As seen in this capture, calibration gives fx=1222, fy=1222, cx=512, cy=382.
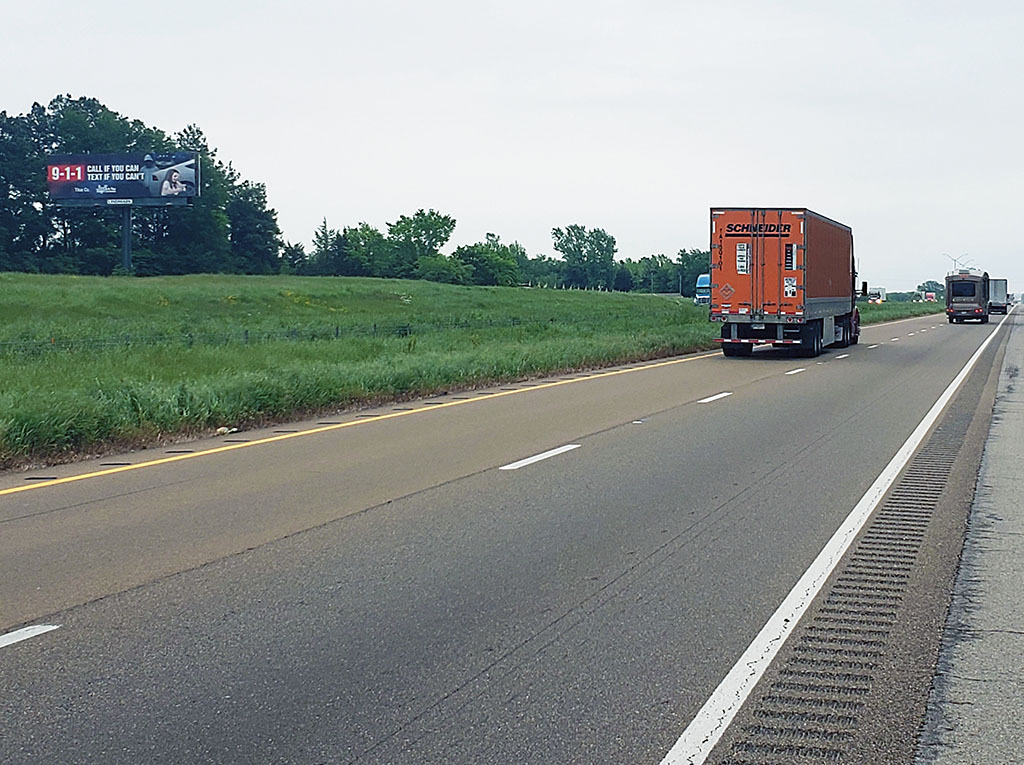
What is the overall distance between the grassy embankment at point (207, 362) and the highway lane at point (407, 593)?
1.67 metres

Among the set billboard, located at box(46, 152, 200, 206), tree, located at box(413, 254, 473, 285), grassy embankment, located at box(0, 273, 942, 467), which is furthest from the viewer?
tree, located at box(413, 254, 473, 285)

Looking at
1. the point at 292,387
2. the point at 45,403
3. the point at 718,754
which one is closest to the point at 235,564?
the point at 718,754

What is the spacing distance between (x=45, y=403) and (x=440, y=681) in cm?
1062

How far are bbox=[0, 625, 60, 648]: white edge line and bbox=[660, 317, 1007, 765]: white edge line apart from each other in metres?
3.43

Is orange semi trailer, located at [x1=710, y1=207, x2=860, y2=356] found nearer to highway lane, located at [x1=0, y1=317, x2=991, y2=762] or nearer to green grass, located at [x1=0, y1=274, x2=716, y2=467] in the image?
green grass, located at [x1=0, y1=274, x2=716, y2=467]

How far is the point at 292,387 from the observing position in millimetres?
18641

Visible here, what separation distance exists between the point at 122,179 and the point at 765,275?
52.9m

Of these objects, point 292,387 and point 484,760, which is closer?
point 484,760

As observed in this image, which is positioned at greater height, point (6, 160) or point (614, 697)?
point (6, 160)

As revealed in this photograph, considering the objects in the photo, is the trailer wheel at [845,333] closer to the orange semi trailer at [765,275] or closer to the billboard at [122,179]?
the orange semi trailer at [765,275]

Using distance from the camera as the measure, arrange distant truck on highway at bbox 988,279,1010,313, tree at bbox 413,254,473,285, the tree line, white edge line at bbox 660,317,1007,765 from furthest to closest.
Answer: tree at bbox 413,254,473,285
the tree line
distant truck on highway at bbox 988,279,1010,313
white edge line at bbox 660,317,1007,765

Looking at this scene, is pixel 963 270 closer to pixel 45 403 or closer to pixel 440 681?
pixel 45 403

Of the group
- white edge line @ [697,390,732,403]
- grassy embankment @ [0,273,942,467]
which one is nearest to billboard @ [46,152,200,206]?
grassy embankment @ [0,273,942,467]

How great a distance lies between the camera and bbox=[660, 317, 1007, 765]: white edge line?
4.84m
